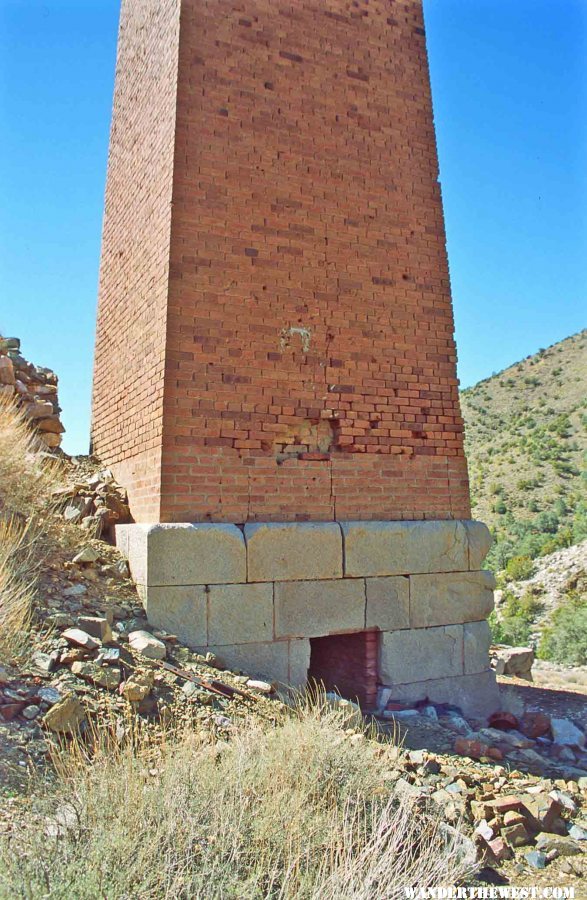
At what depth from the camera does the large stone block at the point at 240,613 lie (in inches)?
210

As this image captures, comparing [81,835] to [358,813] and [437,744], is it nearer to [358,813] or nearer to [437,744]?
[358,813]

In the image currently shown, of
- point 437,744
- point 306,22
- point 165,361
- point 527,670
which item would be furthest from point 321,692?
point 306,22

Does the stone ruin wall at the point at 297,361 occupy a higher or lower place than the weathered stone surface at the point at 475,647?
higher

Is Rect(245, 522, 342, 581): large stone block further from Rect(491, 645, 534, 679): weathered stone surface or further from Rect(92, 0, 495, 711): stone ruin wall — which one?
Rect(491, 645, 534, 679): weathered stone surface

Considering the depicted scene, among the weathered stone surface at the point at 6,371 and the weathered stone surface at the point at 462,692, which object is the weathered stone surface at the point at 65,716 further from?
the weathered stone surface at the point at 6,371

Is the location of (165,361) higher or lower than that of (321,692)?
higher

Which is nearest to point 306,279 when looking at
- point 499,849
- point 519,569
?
point 499,849

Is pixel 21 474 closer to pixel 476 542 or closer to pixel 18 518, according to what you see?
pixel 18 518

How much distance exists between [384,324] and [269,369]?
4.28 ft

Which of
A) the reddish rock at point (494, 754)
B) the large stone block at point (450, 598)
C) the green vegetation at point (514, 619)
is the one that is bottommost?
the green vegetation at point (514, 619)

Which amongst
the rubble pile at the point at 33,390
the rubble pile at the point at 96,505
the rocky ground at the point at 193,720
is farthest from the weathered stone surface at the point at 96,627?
the rubble pile at the point at 33,390

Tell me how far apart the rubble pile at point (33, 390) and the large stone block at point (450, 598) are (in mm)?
4367

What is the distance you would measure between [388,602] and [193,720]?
231cm

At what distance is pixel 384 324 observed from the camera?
645cm
